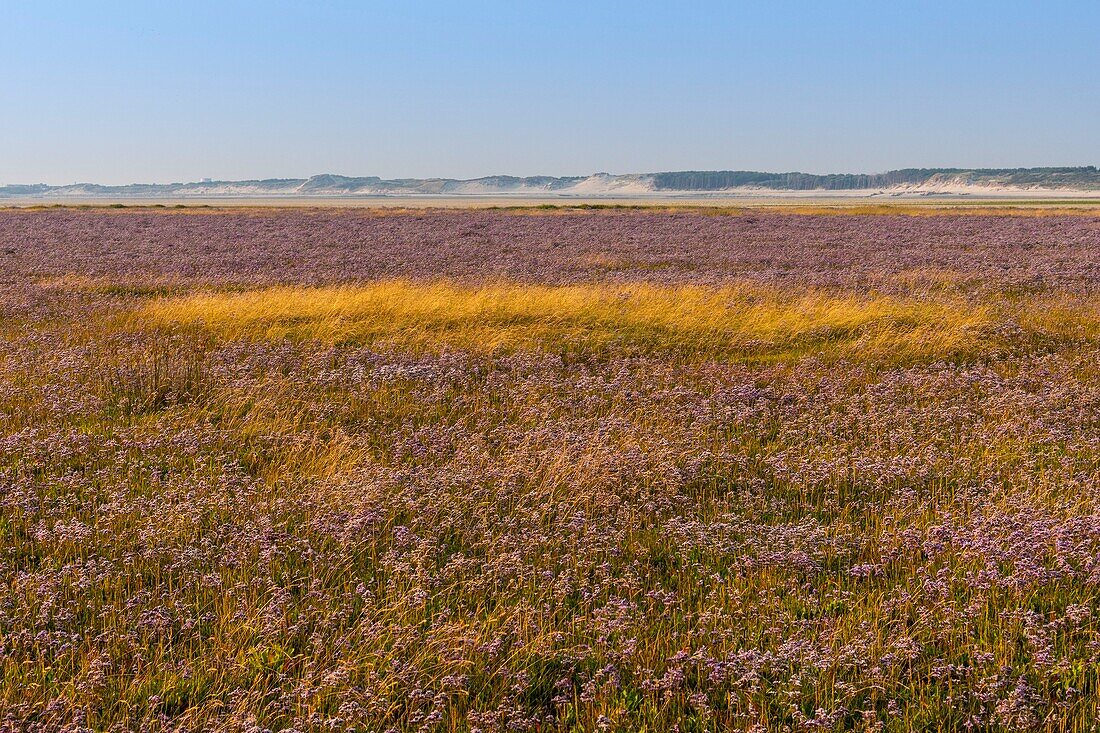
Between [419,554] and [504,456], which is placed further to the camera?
[504,456]

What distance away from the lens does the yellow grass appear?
11.9m

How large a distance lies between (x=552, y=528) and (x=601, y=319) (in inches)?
332

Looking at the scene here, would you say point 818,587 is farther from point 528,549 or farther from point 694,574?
point 528,549

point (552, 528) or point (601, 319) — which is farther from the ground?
point (601, 319)

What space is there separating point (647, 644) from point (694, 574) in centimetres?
95

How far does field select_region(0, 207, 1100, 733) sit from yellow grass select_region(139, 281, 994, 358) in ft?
0.44

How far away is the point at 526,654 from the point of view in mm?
3869

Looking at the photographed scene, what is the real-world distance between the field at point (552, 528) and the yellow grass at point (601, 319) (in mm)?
134

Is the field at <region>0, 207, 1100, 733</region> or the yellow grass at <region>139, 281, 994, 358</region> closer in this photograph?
the field at <region>0, 207, 1100, 733</region>

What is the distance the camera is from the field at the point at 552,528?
356 cm

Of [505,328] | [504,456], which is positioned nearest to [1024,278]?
[505,328]

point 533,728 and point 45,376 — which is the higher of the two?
point 45,376

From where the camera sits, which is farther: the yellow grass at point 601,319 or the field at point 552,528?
the yellow grass at point 601,319

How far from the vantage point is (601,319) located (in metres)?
13.5
